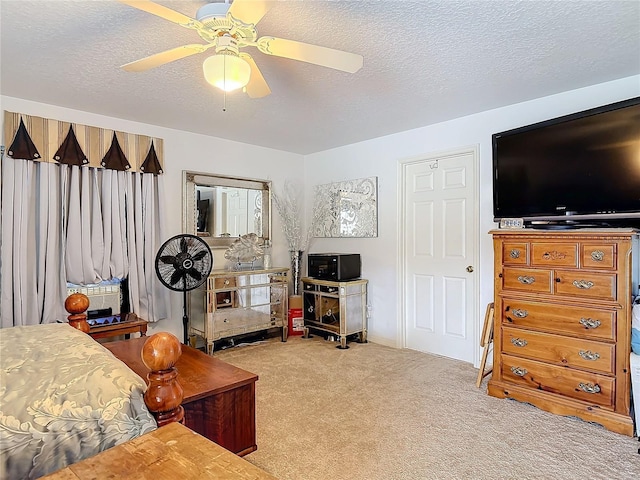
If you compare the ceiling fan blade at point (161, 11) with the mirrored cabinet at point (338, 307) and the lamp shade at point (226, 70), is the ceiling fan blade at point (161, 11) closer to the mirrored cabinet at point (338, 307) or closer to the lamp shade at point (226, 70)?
the lamp shade at point (226, 70)

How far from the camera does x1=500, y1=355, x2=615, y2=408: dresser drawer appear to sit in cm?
A: 229

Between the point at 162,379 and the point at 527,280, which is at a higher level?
the point at 527,280

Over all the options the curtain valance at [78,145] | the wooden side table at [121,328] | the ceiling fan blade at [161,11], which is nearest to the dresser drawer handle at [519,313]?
the ceiling fan blade at [161,11]

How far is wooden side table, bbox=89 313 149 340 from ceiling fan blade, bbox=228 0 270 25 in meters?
2.59

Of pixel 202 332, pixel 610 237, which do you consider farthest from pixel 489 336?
pixel 202 332

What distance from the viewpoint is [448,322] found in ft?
12.1

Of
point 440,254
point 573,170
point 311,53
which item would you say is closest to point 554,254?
point 573,170

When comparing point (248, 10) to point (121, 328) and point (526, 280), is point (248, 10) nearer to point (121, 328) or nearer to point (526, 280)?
point (526, 280)

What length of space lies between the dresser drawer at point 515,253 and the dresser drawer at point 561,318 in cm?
28

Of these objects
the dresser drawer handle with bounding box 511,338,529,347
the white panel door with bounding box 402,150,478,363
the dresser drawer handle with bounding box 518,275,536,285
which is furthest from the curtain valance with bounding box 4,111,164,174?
the dresser drawer handle with bounding box 511,338,529,347

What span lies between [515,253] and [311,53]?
6.51ft

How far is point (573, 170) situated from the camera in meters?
2.57

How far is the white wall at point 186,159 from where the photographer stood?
324 centimetres

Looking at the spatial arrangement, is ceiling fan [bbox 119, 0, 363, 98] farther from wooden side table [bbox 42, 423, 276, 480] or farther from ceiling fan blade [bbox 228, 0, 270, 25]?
wooden side table [bbox 42, 423, 276, 480]
